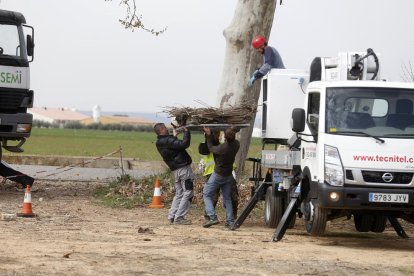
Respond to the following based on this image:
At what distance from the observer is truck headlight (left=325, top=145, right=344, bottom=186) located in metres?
14.5

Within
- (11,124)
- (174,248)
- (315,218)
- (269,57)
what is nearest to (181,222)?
(269,57)

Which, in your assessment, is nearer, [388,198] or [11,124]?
[388,198]

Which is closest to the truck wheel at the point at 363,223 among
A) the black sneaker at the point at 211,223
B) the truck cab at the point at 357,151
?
the truck cab at the point at 357,151

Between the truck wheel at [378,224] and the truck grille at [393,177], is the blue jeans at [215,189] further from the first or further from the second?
the truck grille at [393,177]

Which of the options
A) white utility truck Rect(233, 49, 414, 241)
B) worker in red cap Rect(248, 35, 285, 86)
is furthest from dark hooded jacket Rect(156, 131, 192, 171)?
worker in red cap Rect(248, 35, 285, 86)

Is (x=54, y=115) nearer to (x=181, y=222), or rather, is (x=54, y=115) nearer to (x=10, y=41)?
(x=10, y=41)

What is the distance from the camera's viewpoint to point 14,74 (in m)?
22.2

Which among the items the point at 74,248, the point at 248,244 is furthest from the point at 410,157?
the point at 74,248

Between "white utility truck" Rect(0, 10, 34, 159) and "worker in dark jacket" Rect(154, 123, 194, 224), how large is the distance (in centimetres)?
577

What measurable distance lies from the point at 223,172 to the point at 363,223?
247 cm

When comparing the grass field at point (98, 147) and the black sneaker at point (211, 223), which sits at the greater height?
the black sneaker at point (211, 223)

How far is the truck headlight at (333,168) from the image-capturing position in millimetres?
14531

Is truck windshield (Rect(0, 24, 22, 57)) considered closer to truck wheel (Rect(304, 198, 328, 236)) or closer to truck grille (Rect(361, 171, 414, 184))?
truck wheel (Rect(304, 198, 328, 236))

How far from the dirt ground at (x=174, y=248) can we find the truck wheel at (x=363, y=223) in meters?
0.16
